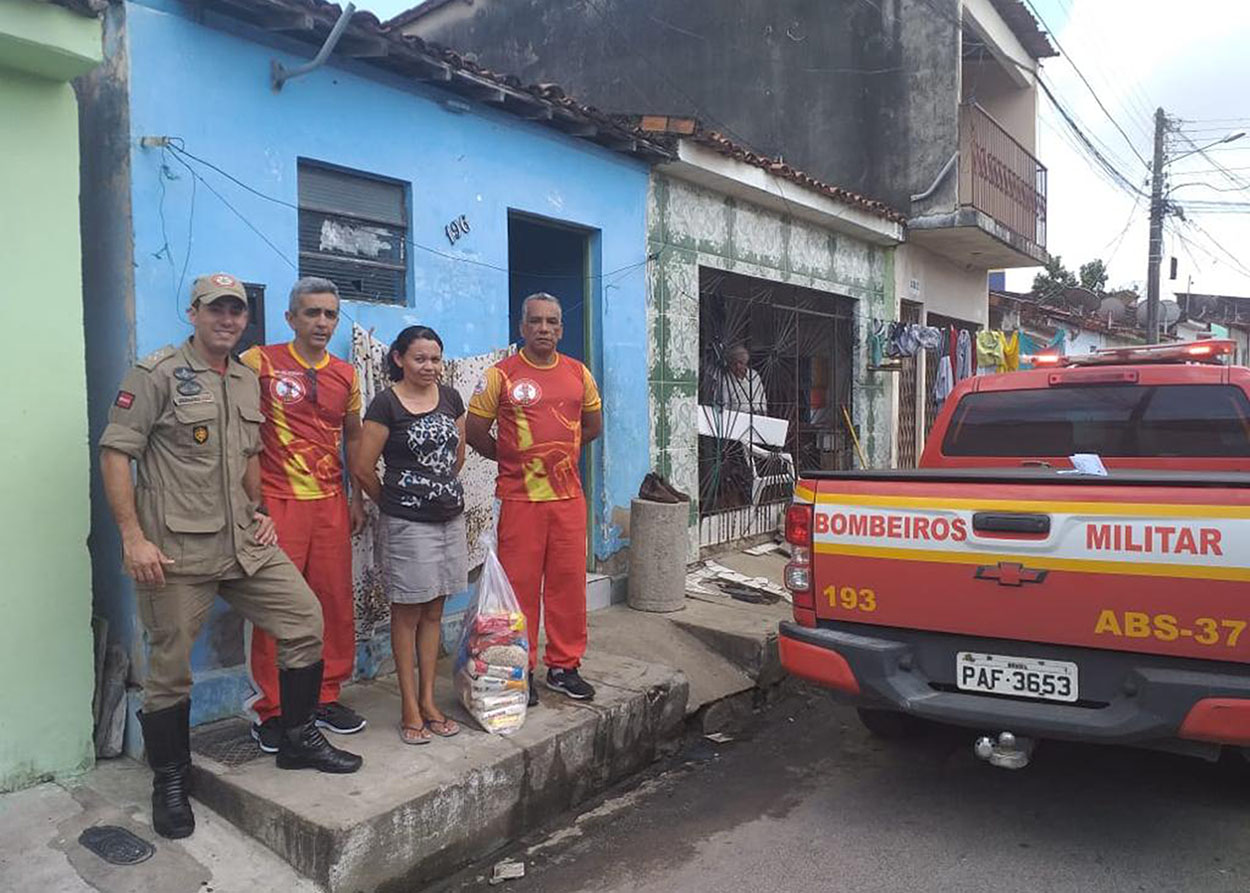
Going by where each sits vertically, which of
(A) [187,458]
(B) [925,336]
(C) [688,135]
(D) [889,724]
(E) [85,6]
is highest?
(C) [688,135]

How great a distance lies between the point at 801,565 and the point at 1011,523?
85cm

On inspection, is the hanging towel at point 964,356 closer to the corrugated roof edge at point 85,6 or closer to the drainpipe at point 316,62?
the drainpipe at point 316,62

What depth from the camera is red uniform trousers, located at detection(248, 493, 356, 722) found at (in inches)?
141

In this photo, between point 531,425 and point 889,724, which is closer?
point 531,425

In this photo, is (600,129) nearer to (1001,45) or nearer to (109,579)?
(109,579)

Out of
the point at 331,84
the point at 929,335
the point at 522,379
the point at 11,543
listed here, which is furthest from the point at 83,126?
the point at 929,335

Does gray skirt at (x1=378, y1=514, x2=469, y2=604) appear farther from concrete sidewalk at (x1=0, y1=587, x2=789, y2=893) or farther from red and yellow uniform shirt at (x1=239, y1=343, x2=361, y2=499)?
concrete sidewalk at (x1=0, y1=587, x2=789, y2=893)

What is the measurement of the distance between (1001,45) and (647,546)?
1001 centimetres

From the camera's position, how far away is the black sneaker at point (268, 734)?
3.57 metres

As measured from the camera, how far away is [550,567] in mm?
4258

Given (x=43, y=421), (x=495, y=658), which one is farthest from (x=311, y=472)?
(x=495, y=658)

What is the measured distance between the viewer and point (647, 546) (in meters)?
6.23

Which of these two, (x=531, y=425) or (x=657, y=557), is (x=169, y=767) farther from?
(x=657, y=557)

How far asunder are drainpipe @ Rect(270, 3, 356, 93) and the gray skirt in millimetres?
2081
